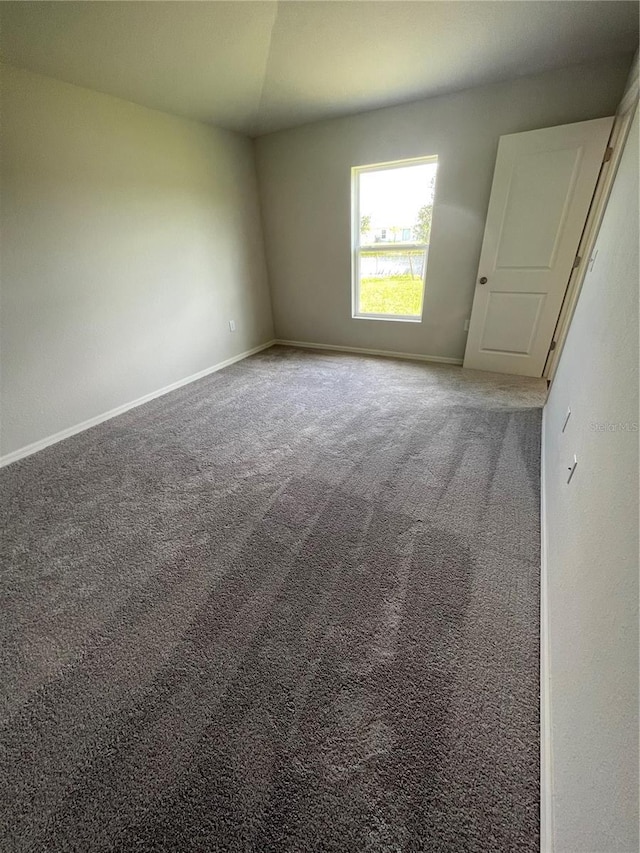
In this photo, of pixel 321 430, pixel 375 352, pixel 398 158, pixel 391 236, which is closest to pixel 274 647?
pixel 321 430

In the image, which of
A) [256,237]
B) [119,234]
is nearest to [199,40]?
[119,234]

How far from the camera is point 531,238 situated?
9.41ft

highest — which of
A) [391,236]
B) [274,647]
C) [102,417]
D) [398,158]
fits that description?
[398,158]

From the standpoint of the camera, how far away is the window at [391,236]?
10.8 feet

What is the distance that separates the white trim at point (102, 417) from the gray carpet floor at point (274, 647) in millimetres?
122

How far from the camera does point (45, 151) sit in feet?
7.27

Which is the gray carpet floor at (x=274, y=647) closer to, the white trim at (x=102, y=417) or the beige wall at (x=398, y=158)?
the white trim at (x=102, y=417)

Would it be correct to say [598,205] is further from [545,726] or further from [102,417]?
[102,417]

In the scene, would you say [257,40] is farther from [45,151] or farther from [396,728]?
[396,728]

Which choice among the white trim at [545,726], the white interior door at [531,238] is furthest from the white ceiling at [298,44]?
the white trim at [545,726]

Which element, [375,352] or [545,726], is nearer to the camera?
[545,726]

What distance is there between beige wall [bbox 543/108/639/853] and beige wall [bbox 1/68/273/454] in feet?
10.5

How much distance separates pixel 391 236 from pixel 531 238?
1.34 m

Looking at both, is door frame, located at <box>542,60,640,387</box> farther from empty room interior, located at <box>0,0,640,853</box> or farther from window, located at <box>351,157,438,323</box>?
Answer: window, located at <box>351,157,438,323</box>
